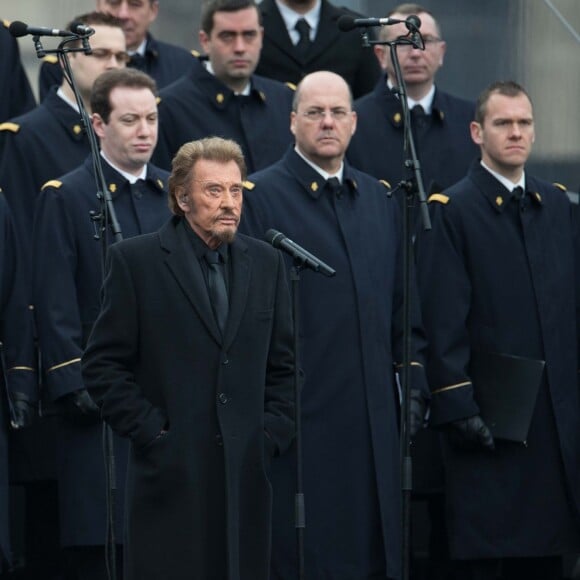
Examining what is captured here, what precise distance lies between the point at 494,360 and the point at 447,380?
24 centimetres

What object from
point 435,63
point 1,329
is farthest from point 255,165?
point 1,329

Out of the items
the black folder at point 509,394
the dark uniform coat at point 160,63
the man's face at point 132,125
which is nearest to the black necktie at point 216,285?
the man's face at point 132,125

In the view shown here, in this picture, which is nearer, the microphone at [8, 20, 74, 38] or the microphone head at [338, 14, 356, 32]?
the microphone at [8, 20, 74, 38]

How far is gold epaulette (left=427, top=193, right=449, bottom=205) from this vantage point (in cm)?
790

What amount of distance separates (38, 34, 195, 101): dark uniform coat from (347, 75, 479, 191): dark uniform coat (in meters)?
0.98

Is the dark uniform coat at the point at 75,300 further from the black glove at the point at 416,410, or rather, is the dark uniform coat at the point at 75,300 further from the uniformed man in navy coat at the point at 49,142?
the black glove at the point at 416,410

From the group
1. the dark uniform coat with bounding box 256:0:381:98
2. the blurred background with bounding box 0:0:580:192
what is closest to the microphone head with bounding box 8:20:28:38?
the dark uniform coat with bounding box 256:0:381:98

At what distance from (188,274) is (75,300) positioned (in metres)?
1.40

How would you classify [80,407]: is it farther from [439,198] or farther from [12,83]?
[12,83]

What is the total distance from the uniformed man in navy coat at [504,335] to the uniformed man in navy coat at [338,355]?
314 millimetres

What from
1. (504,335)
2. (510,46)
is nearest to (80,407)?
(504,335)

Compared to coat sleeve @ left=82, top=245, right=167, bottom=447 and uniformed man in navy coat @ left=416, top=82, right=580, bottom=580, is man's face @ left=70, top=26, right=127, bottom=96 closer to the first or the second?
uniformed man in navy coat @ left=416, top=82, right=580, bottom=580

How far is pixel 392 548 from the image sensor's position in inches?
288

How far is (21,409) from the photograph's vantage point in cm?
719
